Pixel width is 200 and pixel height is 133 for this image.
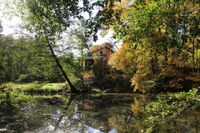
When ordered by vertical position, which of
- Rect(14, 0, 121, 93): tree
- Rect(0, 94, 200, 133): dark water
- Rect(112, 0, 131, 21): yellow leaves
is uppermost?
Rect(112, 0, 131, 21): yellow leaves

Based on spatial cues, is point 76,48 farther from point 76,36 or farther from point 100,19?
point 100,19

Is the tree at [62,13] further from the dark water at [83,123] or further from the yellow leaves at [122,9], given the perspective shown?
the dark water at [83,123]

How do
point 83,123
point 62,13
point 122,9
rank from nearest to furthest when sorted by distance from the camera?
1. point 62,13
2. point 122,9
3. point 83,123

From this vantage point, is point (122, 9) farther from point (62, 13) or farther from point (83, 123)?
point (83, 123)

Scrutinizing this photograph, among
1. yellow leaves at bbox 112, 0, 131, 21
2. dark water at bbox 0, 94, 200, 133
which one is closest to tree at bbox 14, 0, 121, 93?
yellow leaves at bbox 112, 0, 131, 21

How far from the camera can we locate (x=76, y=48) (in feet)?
131

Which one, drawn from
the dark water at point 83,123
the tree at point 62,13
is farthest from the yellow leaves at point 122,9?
the dark water at point 83,123

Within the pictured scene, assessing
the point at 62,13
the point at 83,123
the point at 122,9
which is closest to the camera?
the point at 62,13

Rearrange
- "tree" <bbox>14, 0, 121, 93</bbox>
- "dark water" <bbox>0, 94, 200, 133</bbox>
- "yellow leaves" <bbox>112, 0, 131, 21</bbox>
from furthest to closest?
1. "dark water" <bbox>0, 94, 200, 133</bbox>
2. "yellow leaves" <bbox>112, 0, 131, 21</bbox>
3. "tree" <bbox>14, 0, 121, 93</bbox>

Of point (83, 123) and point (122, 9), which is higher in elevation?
point (122, 9)

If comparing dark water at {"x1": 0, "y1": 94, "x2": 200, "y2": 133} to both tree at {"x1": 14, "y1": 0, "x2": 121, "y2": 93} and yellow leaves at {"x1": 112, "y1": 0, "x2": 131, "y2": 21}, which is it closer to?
yellow leaves at {"x1": 112, "y1": 0, "x2": 131, "y2": 21}

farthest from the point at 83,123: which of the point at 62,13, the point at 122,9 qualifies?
the point at 62,13

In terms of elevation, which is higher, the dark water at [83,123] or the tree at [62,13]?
the tree at [62,13]

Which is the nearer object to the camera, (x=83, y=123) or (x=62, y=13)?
(x=62, y=13)
